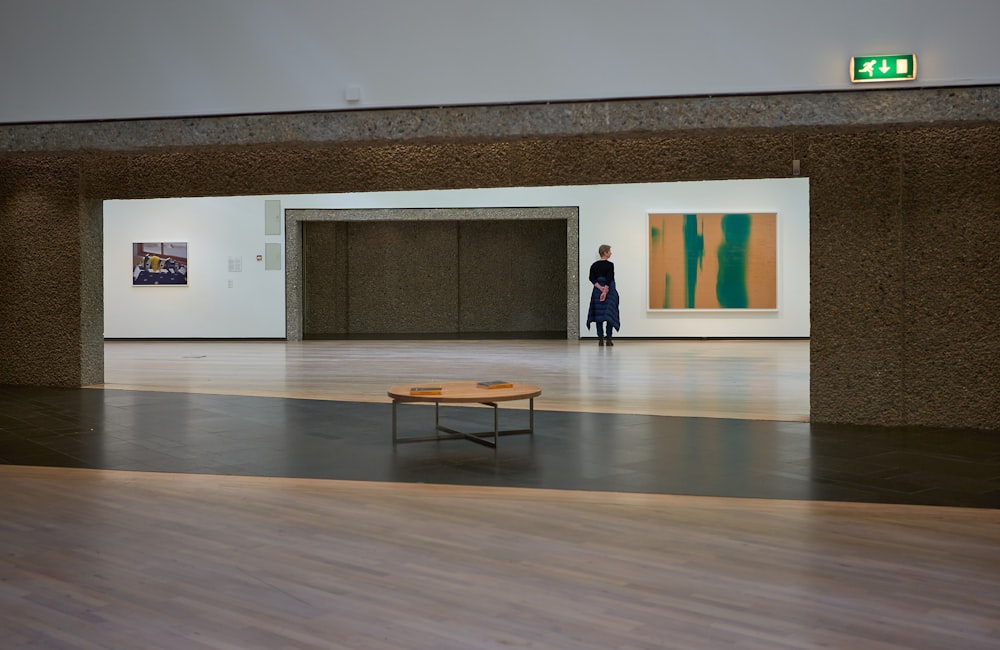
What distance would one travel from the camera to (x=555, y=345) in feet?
56.7

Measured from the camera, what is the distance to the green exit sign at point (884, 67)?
5297mm

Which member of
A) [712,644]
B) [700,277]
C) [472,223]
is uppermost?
[472,223]

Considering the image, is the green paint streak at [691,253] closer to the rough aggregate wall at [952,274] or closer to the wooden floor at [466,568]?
the rough aggregate wall at [952,274]

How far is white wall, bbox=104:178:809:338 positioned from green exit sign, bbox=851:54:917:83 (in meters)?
13.1

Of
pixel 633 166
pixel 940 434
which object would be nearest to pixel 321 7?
pixel 633 166

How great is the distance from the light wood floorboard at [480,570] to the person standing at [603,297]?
12.2 metres

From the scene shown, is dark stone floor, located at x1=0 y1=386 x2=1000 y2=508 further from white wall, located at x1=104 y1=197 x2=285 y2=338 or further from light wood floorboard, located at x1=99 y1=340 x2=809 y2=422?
white wall, located at x1=104 y1=197 x2=285 y2=338

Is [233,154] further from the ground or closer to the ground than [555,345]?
further from the ground

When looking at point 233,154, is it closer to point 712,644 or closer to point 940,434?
point 940,434

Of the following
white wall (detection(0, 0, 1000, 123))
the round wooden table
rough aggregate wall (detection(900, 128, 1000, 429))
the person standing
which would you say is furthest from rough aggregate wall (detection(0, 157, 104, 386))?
the person standing

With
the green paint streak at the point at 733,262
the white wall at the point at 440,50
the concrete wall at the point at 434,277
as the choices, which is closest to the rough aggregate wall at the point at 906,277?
the white wall at the point at 440,50

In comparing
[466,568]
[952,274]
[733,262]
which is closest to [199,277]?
[733,262]

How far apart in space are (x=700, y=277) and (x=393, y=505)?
14.5m

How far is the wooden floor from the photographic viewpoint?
311 centimetres
